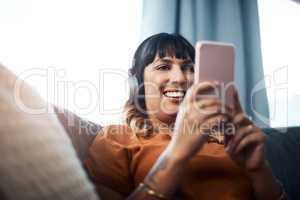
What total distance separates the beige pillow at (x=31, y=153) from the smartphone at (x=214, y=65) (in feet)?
0.96

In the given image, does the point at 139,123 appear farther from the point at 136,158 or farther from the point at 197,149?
the point at 197,149

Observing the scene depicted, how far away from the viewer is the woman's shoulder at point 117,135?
29.6 inches

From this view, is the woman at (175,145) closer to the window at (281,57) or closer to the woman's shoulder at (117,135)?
the woman's shoulder at (117,135)

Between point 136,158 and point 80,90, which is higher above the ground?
point 80,90

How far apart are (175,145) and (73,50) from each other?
0.69 metres

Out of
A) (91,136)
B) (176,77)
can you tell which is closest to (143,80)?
(176,77)

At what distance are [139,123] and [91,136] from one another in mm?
143

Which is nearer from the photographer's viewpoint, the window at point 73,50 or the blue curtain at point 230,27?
the window at point 73,50

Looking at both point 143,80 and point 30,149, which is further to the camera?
point 143,80

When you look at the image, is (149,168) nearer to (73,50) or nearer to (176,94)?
(176,94)

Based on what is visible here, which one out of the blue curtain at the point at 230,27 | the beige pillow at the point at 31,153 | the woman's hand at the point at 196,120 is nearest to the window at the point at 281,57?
the blue curtain at the point at 230,27

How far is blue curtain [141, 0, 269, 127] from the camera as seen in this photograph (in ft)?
4.13

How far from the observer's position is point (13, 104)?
1.45 feet

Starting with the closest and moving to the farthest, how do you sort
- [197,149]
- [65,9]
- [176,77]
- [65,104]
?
1. [197,149]
2. [176,77]
3. [65,104]
4. [65,9]
